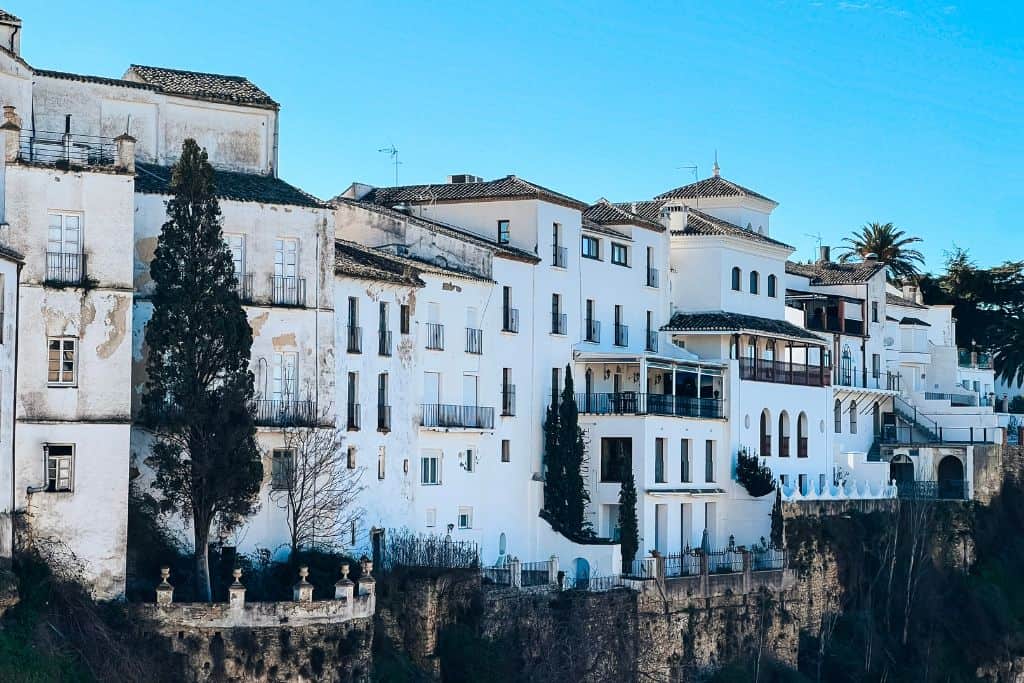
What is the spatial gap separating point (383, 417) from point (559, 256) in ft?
39.8

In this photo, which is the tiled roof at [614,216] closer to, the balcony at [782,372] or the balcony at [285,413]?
the balcony at [782,372]

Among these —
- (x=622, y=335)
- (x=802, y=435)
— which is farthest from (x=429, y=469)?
(x=802, y=435)

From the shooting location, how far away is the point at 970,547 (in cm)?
7931

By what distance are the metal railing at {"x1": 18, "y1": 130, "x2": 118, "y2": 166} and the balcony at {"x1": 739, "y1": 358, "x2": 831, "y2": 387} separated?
28574 mm

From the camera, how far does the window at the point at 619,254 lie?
67562 mm

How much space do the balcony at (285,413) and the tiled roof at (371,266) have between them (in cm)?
399

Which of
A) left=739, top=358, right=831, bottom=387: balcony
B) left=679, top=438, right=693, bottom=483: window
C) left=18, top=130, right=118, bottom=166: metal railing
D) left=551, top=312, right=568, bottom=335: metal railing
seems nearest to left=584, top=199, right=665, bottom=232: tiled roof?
left=551, top=312, right=568, bottom=335: metal railing

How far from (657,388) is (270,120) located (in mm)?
21003

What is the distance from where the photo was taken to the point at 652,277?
7000 centimetres

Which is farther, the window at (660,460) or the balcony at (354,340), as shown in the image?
the window at (660,460)

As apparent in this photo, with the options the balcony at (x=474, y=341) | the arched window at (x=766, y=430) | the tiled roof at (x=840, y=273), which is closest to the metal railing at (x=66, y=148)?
the balcony at (x=474, y=341)

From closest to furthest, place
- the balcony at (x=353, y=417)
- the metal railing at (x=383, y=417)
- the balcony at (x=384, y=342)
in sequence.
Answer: the balcony at (x=353, y=417) < the metal railing at (x=383, y=417) < the balcony at (x=384, y=342)

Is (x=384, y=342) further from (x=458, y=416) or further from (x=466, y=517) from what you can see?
(x=466, y=517)

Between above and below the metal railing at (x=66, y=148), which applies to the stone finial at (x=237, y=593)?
below
